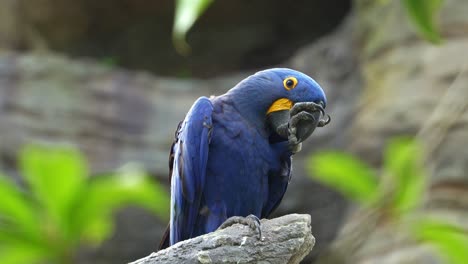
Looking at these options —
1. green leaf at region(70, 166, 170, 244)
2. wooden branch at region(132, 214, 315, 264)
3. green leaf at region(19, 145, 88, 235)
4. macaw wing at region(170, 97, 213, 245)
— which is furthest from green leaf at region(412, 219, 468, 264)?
green leaf at region(19, 145, 88, 235)

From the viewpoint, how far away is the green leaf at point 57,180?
500 cm

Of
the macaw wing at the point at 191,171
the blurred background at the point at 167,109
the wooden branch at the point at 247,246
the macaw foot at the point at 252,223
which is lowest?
the wooden branch at the point at 247,246

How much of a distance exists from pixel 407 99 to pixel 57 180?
241cm

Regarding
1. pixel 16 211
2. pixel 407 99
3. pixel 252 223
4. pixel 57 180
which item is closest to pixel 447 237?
pixel 252 223

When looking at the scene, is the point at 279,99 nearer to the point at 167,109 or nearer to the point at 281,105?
the point at 281,105

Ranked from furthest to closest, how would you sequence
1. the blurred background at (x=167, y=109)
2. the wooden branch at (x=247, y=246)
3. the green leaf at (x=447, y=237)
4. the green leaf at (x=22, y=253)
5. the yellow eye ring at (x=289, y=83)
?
the green leaf at (x=22, y=253) → the blurred background at (x=167, y=109) → the yellow eye ring at (x=289, y=83) → the wooden branch at (x=247, y=246) → the green leaf at (x=447, y=237)

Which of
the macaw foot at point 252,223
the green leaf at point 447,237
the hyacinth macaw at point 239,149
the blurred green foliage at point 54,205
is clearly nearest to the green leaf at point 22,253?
the blurred green foliage at point 54,205

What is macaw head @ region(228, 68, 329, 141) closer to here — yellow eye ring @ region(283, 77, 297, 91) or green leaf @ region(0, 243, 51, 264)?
yellow eye ring @ region(283, 77, 297, 91)

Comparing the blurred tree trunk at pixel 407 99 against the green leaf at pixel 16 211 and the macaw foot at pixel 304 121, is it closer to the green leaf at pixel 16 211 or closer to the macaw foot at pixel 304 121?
the macaw foot at pixel 304 121

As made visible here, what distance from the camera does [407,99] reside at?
16.9ft

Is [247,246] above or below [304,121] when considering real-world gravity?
below

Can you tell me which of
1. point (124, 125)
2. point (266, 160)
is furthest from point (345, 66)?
point (266, 160)

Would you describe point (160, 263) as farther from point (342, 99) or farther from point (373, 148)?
point (342, 99)

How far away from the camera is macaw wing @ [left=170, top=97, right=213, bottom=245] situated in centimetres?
238
